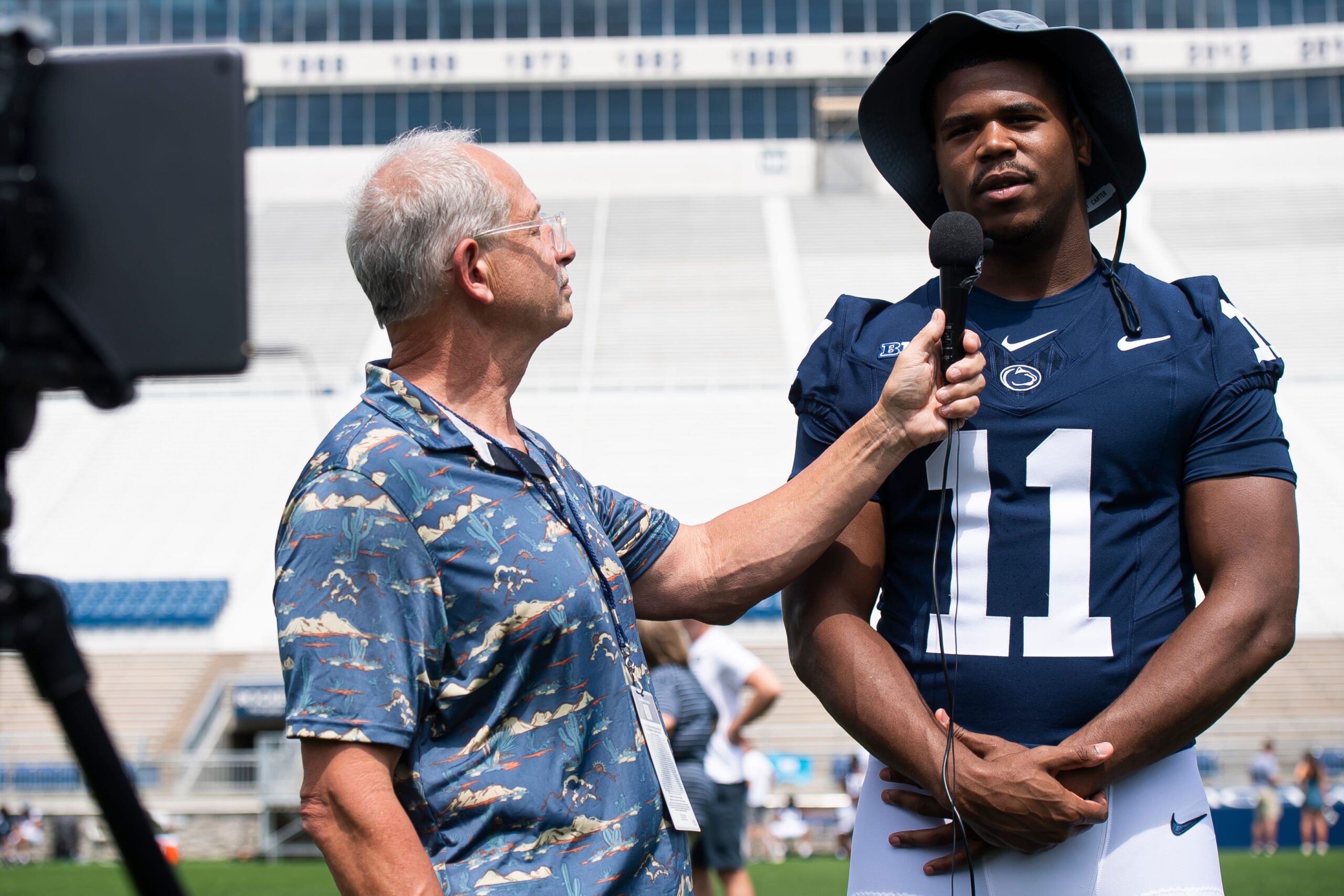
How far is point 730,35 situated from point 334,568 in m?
38.0

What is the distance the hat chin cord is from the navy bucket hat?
3.6 inches

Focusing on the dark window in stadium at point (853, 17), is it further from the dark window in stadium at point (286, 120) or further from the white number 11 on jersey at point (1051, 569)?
the white number 11 on jersey at point (1051, 569)

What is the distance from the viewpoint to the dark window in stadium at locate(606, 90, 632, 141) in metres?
38.4

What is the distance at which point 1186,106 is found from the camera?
38.5 meters

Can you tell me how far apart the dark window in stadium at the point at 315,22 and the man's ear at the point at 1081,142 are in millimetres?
39634

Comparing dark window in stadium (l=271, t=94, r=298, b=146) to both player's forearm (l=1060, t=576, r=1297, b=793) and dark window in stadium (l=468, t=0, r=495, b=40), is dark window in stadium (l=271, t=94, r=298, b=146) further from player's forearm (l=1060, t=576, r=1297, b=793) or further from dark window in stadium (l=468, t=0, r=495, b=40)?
player's forearm (l=1060, t=576, r=1297, b=793)

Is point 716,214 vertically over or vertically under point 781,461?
over

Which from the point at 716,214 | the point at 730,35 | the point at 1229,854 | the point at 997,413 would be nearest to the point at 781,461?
the point at 1229,854

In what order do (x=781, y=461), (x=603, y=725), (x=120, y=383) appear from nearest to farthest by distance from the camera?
(x=120, y=383)
(x=603, y=725)
(x=781, y=461)

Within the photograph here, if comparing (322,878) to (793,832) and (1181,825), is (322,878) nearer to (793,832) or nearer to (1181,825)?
(793,832)

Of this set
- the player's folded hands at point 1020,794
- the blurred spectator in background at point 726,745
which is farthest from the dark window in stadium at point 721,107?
the player's folded hands at point 1020,794

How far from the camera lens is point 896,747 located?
86.7 inches

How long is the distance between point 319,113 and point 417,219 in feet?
129

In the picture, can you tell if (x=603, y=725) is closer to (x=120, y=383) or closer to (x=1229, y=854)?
(x=120, y=383)
